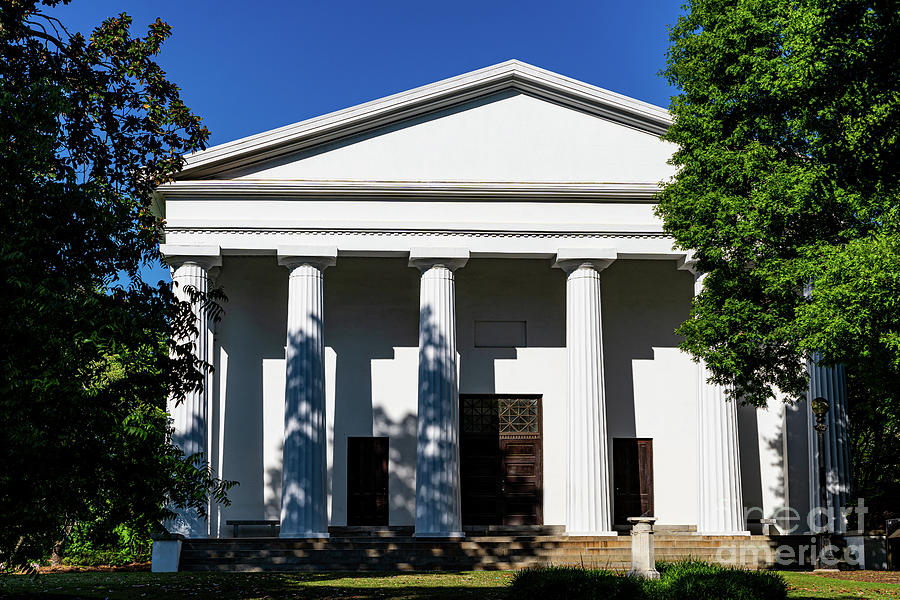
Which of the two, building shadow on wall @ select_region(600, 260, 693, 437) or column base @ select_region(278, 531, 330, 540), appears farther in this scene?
building shadow on wall @ select_region(600, 260, 693, 437)

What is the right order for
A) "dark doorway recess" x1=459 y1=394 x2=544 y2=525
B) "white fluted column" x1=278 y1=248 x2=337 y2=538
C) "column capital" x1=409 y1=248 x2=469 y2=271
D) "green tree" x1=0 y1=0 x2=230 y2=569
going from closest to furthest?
"green tree" x1=0 y1=0 x2=230 y2=569 → "white fluted column" x1=278 y1=248 x2=337 y2=538 → "column capital" x1=409 y1=248 x2=469 y2=271 → "dark doorway recess" x1=459 y1=394 x2=544 y2=525

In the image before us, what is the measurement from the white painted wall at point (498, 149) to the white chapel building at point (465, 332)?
66mm

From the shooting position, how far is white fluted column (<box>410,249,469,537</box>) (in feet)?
83.0

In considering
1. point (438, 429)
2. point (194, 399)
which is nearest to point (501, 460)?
point (438, 429)

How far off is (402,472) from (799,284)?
15.4 metres

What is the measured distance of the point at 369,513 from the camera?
28844mm

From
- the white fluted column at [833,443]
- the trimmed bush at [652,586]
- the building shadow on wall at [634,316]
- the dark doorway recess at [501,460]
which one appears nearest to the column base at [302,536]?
the dark doorway recess at [501,460]

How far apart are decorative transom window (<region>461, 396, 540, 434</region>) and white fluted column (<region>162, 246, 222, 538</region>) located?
8.04 meters

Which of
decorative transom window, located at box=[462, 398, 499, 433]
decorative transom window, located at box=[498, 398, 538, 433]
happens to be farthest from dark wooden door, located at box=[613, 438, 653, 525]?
decorative transom window, located at box=[462, 398, 499, 433]

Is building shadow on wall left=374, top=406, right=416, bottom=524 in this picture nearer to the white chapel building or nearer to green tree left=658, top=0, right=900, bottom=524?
the white chapel building

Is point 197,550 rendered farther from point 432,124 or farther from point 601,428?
point 432,124

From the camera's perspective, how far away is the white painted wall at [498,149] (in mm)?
27500

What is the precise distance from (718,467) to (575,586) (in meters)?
15.3

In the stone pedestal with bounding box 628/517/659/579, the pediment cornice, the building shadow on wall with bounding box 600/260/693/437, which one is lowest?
the stone pedestal with bounding box 628/517/659/579
